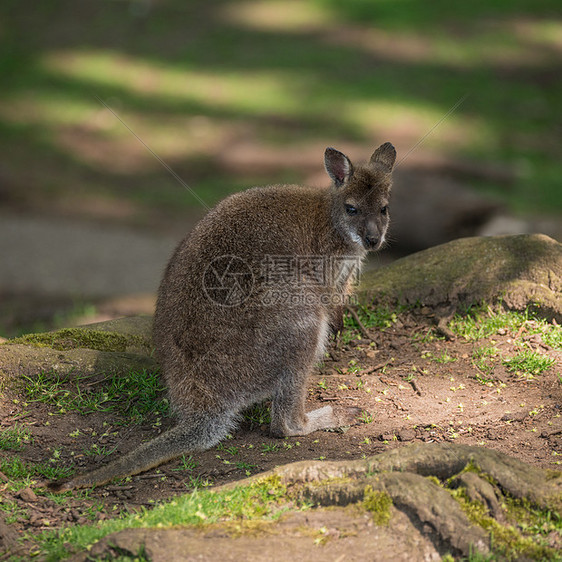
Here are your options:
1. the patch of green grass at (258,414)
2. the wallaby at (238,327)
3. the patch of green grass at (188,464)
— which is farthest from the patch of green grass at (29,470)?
the patch of green grass at (258,414)

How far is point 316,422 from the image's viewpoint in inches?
197

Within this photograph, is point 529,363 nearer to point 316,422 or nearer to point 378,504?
point 316,422

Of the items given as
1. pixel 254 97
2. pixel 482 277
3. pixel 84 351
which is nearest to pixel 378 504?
pixel 84 351

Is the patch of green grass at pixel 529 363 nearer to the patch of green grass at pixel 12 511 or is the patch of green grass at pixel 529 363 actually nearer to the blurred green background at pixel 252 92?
the patch of green grass at pixel 12 511

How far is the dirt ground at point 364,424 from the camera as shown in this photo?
436 cm

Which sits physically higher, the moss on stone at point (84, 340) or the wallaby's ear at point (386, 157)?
the wallaby's ear at point (386, 157)

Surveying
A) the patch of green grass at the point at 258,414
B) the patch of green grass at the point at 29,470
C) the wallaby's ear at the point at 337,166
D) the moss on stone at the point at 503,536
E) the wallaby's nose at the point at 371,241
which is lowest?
the patch of green grass at the point at 29,470

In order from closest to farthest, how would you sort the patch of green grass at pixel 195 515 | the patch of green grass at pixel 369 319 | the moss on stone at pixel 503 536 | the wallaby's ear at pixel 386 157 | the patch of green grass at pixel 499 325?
the moss on stone at pixel 503 536
the patch of green grass at pixel 195 515
the patch of green grass at pixel 499 325
the wallaby's ear at pixel 386 157
the patch of green grass at pixel 369 319

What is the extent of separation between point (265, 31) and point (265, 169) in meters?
6.22

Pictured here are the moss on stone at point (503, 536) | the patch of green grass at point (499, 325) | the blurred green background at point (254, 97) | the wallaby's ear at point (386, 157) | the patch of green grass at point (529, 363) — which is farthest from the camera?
the blurred green background at point (254, 97)

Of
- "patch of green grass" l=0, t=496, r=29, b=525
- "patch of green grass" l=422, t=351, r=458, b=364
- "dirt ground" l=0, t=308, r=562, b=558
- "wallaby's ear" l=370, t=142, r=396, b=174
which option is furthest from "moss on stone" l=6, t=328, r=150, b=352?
"wallaby's ear" l=370, t=142, r=396, b=174

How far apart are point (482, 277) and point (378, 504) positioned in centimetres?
307

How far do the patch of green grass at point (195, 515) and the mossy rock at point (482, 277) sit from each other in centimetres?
285
